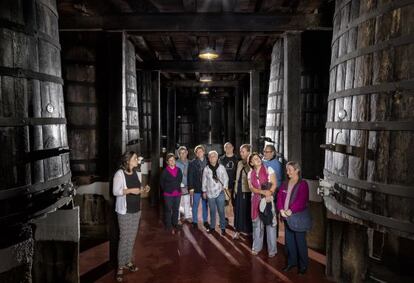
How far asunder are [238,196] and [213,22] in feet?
10.9

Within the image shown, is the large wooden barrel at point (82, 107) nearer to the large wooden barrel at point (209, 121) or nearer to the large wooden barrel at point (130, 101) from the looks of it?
the large wooden barrel at point (130, 101)

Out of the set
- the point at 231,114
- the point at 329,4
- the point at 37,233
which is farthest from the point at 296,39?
the point at 231,114

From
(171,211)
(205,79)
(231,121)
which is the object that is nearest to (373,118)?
(171,211)

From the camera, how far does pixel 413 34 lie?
2438mm

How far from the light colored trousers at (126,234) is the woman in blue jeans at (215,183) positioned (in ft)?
7.35

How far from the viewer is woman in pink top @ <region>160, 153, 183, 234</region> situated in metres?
6.86

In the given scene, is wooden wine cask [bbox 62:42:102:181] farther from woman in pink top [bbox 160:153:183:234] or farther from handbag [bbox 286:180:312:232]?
handbag [bbox 286:180:312:232]

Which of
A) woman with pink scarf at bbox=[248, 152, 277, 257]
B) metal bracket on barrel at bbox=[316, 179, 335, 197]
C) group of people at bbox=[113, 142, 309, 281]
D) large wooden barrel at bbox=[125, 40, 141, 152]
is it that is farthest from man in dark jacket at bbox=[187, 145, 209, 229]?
metal bracket on barrel at bbox=[316, 179, 335, 197]

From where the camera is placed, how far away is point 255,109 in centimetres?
1014

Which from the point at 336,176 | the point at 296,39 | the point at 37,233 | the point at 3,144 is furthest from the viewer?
the point at 296,39

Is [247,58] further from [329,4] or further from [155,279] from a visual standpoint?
[155,279]

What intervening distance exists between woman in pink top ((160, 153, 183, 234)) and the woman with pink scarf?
1857mm

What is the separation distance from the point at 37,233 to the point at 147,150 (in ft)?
20.9

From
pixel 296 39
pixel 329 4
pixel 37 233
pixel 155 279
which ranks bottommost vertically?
pixel 155 279
